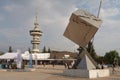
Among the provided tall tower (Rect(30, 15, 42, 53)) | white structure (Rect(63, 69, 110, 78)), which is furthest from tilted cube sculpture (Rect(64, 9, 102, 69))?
tall tower (Rect(30, 15, 42, 53))

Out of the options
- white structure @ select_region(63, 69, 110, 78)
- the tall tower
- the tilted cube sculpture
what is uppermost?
the tall tower

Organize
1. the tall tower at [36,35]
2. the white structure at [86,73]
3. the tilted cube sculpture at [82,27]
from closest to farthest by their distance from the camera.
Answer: the white structure at [86,73] → the tilted cube sculpture at [82,27] → the tall tower at [36,35]

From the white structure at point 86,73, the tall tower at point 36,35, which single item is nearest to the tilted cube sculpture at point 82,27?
the white structure at point 86,73

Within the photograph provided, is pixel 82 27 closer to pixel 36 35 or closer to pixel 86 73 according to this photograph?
pixel 86 73

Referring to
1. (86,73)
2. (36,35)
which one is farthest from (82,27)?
(36,35)

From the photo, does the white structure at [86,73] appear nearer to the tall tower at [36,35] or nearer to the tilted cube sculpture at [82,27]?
the tilted cube sculpture at [82,27]

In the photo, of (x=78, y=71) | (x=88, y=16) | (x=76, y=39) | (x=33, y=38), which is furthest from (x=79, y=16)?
(x=33, y=38)

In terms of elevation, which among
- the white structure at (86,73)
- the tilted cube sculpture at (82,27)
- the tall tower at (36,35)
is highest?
the tall tower at (36,35)

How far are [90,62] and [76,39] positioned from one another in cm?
292

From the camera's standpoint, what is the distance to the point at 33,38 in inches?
4916

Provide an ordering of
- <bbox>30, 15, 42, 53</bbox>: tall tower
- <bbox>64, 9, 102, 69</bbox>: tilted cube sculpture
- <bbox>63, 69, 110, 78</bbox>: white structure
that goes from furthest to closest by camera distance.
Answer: <bbox>30, 15, 42, 53</bbox>: tall tower → <bbox>64, 9, 102, 69</bbox>: tilted cube sculpture → <bbox>63, 69, 110, 78</bbox>: white structure

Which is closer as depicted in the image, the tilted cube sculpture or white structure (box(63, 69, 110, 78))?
white structure (box(63, 69, 110, 78))

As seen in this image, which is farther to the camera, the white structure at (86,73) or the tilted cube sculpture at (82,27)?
the tilted cube sculpture at (82,27)

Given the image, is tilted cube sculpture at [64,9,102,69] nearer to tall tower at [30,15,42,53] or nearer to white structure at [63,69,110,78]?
white structure at [63,69,110,78]
